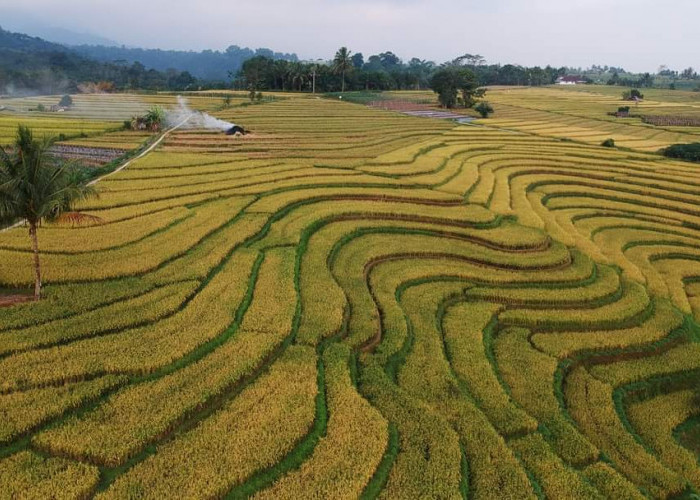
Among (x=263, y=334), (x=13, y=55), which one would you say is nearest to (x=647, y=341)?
(x=263, y=334)

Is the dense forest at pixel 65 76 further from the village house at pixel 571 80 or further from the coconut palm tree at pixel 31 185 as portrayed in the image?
the village house at pixel 571 80

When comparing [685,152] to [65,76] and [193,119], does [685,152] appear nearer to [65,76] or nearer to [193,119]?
[193,119]

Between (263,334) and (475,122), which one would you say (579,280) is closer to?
(263,334)

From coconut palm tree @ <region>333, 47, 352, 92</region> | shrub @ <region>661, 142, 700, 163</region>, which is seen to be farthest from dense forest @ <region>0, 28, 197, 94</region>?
shrub @ <region>661, 142, 700, 163</region>

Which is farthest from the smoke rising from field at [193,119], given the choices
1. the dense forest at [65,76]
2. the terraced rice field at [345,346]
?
the dense forest at [65,76]

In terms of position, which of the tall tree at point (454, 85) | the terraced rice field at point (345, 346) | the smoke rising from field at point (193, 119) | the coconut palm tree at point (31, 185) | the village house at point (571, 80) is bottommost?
the terraced rice field at point (345, 346)
